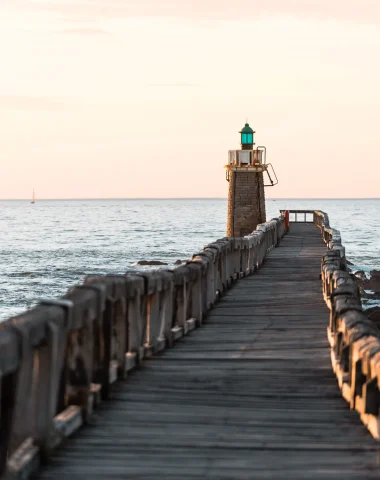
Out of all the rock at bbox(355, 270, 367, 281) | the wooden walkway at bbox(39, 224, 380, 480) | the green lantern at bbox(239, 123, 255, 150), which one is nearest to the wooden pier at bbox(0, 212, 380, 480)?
the wooden walkway at bbox(39, 224, 380, 480)

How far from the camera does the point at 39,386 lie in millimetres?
6055

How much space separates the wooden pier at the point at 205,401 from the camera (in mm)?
6027

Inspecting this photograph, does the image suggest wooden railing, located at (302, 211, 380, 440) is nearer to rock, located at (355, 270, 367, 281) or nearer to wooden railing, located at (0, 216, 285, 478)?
wooden railing, located at (0, 216, 285, 478)

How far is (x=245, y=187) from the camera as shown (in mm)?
54844

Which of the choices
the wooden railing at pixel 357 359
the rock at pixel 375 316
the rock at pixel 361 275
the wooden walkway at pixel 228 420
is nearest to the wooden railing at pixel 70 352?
the wooden walkway at pixel 228 420

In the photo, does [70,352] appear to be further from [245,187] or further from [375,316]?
[245,187]

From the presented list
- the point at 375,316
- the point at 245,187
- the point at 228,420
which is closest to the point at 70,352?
the point at 228,420

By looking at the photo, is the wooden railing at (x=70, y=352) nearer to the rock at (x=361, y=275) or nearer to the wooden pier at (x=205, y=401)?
the wooden pier at (x=205, y=401)

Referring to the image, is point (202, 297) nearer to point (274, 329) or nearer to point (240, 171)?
point (274, 329)

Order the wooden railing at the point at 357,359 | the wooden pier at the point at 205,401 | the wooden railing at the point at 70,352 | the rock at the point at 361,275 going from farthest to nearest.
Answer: the rock at the point at 361,275, the wooden railing at the point at 357,359, the wooden pier at the point at 205,401, the wooden railing at the point at 70,352

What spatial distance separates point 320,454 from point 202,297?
7.56m

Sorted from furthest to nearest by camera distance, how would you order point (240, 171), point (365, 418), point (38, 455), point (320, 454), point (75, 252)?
point (75, 252)
point (240, 171)
point (365, 418)
point (320, 454)
point (38, 455)

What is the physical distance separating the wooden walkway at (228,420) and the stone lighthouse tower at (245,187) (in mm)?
42647

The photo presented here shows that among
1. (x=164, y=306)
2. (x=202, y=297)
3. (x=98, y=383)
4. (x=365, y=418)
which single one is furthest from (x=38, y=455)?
(x=202, y=297)
